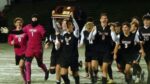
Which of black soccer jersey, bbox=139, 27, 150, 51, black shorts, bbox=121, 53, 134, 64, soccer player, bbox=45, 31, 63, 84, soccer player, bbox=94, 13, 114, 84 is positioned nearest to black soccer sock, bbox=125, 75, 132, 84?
black shorts, bbox=121, 53, 134, 64

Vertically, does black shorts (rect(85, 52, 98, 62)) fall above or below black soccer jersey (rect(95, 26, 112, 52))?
below

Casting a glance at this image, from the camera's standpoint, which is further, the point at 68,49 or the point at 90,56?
the point at 90,56

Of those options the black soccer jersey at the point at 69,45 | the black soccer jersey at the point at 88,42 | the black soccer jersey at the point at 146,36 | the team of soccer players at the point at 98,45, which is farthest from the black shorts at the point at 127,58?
the black soccer jersey at the point at 69,45

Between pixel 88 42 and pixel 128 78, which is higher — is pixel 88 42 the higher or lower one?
the higher one

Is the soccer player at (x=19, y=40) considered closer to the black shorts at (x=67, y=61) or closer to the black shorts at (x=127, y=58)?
the black shorts at (x=67, y=61)

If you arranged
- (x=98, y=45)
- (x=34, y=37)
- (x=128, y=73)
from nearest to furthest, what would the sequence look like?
(x=128, y=73), (x=98, y=45), (x=34, y=37)

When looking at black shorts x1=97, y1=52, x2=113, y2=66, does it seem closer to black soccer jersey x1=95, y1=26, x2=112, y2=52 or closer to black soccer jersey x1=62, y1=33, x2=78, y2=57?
black soccer jersey x1=95, y1=26, x2=112, y2=52

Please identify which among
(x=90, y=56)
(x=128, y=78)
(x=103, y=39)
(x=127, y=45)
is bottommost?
(x=128, y=78)

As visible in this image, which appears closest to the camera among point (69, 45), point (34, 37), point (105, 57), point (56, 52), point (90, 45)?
point (69, 45)

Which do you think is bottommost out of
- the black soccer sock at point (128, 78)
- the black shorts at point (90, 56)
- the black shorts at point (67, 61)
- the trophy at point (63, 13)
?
the black soccer sock at point (128, 78)

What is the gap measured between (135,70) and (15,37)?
11.4ft

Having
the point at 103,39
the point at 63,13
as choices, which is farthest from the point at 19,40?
the point at 103,39

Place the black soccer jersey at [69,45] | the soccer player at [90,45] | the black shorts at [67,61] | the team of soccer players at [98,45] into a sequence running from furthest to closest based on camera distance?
the soccer player at [90,45]
the team of soccer players at [98,45]
the black soccer jersey at [69,45]
the black shorts at [67,61]

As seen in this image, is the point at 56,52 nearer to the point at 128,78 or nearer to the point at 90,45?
the point at 90,45
